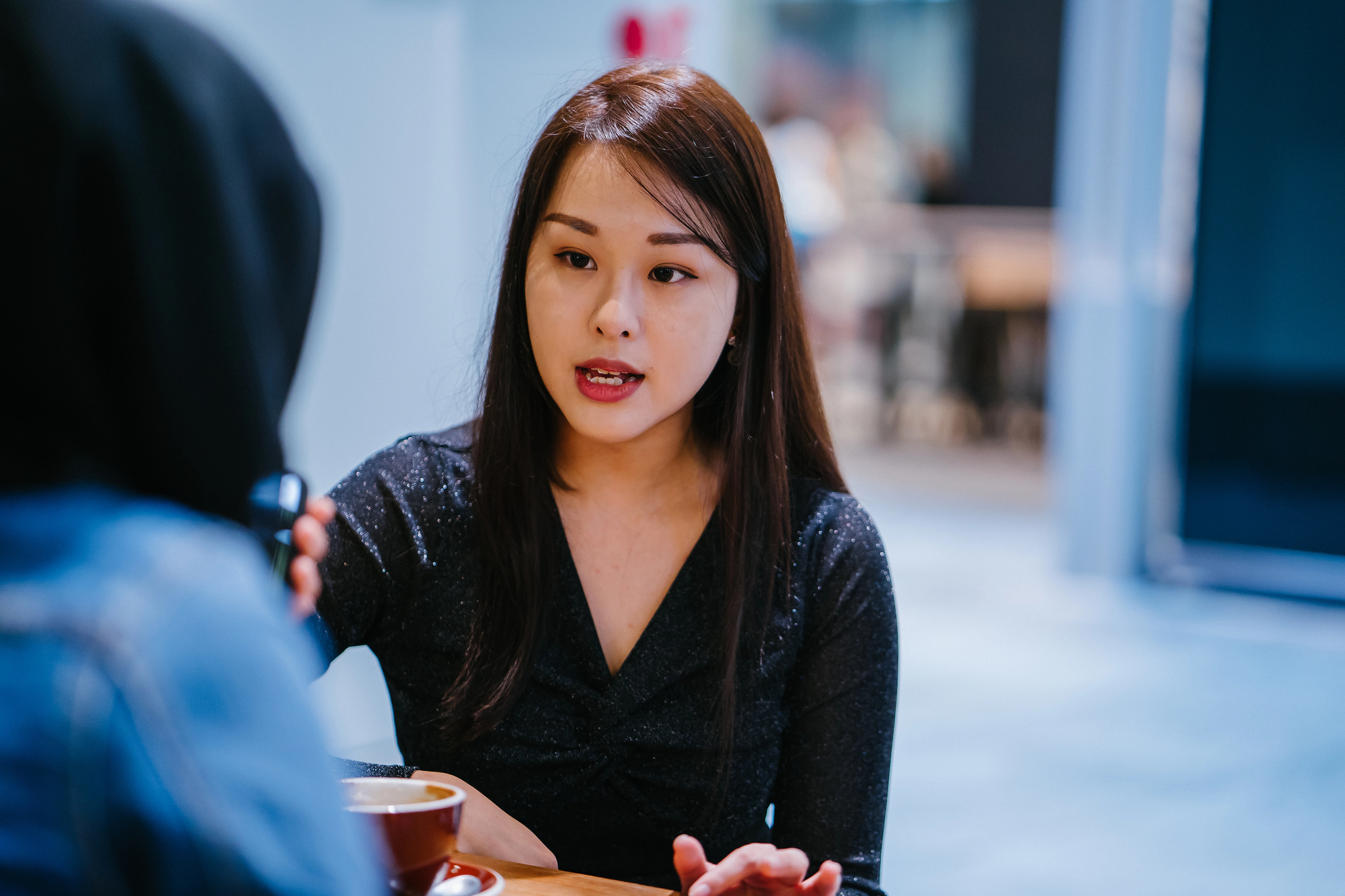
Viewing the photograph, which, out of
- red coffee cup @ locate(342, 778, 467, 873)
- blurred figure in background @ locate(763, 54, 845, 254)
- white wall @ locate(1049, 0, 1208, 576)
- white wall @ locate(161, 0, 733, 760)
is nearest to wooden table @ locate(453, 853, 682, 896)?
red coffee cup @ locate(342, 778, 467, 873)

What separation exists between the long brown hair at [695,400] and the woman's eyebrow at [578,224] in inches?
1.7

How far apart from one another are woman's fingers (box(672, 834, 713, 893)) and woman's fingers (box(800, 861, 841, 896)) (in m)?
0.08

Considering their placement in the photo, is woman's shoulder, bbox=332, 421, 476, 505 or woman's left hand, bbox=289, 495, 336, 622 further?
woman's shoulder, bbox=332, 421, 476, 505

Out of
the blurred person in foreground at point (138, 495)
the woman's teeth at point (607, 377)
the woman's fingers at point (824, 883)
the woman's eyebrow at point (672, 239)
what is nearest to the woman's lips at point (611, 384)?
the woman's teeth at point (607, 377)

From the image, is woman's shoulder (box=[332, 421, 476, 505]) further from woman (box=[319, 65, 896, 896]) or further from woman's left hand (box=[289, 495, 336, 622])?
woman's left hand (box=[289, 495, 336, 622])

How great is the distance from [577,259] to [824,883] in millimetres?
Result: 589

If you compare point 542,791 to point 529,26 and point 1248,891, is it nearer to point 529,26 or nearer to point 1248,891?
point 1248,891

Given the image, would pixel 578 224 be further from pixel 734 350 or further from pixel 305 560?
pixel 305 560

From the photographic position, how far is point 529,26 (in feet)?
10.5

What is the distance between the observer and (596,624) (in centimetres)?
123

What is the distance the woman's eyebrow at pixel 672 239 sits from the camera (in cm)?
114

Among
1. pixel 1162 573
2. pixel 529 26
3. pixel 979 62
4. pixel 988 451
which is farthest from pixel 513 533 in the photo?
pixel 979 62

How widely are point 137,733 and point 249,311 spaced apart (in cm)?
18

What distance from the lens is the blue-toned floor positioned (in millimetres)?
2551
